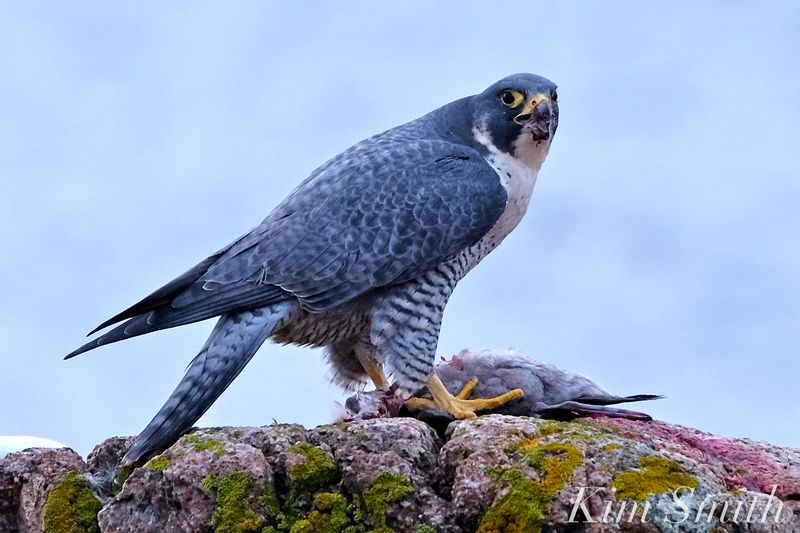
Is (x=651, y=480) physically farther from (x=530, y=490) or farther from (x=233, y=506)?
(x=233, y=506)

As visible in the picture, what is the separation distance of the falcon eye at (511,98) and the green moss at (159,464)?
253 cm

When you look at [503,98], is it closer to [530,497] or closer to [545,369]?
[545,369]

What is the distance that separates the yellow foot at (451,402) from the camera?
5.09 meters

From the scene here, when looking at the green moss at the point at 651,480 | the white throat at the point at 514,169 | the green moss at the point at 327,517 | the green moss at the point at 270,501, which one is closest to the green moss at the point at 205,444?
the green moss at the point at 270,501

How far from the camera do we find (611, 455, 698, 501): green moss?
377cm

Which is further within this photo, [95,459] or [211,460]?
[95,459]

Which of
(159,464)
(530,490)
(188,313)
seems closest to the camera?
(530,490)

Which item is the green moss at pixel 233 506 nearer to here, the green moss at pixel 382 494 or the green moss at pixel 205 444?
the green moss at pixel 205 444

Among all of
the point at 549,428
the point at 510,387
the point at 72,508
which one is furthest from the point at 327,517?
the point at 510,387

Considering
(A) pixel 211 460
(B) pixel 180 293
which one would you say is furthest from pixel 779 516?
(B) pixel 180 293

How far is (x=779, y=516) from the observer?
3865 mm

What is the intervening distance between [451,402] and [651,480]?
145 centimetres

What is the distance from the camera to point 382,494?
3.99 meters

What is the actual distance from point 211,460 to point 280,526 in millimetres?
362
